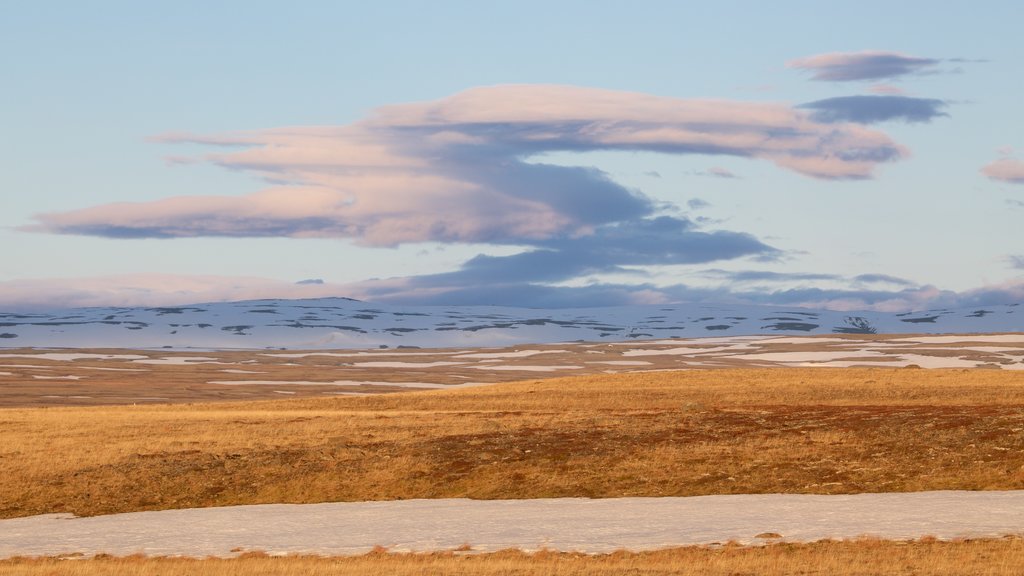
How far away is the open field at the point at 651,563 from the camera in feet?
84.0

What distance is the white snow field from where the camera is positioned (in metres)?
31.3

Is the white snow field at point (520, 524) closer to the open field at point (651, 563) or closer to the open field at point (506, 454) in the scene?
the open field at point (651, 563)

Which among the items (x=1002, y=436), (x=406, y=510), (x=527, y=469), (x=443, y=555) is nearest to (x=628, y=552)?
(x=443, y=555)

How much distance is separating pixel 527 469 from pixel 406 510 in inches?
273

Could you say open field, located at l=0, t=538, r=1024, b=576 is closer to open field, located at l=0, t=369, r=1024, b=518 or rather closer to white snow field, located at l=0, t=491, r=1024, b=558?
white snow field, located at l=0, t=491, r=1024, b=558

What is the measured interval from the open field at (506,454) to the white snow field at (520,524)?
2448 mm

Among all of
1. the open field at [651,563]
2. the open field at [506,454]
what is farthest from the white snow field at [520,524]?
the open field at [506,454]

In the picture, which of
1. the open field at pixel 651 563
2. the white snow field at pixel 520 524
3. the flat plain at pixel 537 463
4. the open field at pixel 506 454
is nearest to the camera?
the open field at pixel 651 563

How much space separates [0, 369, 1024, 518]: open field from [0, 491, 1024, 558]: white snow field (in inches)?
96.4

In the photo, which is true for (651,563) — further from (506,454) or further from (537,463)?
(506,454)

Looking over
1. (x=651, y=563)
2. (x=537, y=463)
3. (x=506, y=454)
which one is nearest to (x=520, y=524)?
(x=651, y=563)

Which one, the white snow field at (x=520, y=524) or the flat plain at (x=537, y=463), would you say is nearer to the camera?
the flat plain at (x=537, y=463)

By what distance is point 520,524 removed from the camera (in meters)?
35.1

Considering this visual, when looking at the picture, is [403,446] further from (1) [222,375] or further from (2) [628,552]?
(1) [222,375]
